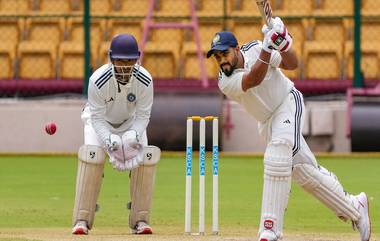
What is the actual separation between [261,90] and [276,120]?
0.23 meters

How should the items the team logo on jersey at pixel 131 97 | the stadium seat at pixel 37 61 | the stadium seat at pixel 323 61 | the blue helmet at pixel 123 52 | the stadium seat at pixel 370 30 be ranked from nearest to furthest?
the blue helmet at pixel 123 52
the team logo on jersey at pixel 131 97
the stadium seat at pixel 323 61
the stadium seat at pixel 370 30
the stadium seat at pixel 37 61

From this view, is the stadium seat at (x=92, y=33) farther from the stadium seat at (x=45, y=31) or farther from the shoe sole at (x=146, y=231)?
the shoe sole at (x=146, y=231)

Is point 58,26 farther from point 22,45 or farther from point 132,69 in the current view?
point 132,69

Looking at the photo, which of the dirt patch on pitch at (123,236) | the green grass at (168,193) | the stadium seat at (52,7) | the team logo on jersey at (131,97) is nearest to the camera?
the dirt patch on pitch at (123,236)

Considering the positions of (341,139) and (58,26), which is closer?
(341,139)

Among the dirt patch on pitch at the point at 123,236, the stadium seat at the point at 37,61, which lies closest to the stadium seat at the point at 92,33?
the stadium seat at the point at 37,61

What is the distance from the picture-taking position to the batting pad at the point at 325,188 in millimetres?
8602

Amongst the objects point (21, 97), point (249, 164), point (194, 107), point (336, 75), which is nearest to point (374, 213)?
point (249, 164)

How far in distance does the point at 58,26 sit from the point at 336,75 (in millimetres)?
4263

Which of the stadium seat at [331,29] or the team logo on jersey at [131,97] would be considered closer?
the team logo on jersey at [131,97]

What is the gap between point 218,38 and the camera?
8562 millimetres

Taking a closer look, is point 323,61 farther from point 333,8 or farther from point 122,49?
point 122,49

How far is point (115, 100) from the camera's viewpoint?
9477 mm

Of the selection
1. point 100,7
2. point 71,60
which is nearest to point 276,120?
point 71,60
